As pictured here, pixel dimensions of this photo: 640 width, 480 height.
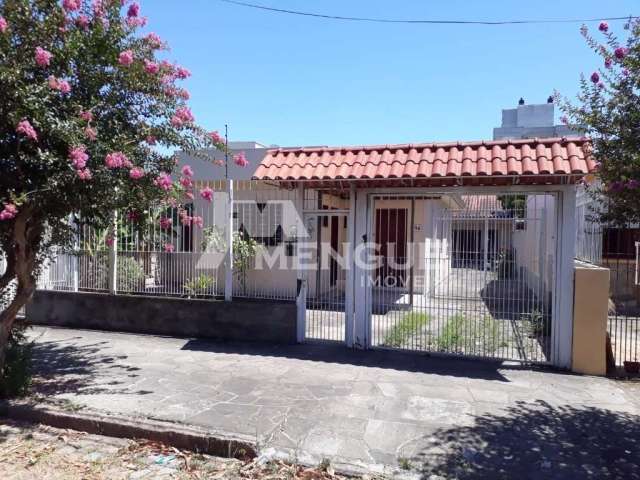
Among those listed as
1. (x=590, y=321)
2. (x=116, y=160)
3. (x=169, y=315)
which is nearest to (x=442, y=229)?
(x=590, y=321)

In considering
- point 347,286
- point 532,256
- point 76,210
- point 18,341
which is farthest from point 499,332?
point 18,341

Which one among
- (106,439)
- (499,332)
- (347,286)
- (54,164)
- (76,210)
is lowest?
(106,439)

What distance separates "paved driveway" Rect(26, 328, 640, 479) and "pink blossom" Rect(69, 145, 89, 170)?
8.67ft

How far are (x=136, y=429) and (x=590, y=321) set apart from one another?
594 centimetres

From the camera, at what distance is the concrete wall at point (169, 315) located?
824cm

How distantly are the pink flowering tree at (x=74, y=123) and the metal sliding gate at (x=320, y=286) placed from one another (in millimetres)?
2677

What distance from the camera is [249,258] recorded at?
9.34m

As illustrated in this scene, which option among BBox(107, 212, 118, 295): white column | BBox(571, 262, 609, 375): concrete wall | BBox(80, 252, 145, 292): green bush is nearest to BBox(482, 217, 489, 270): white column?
BBox(571, 262, 609, 375): concrete wall

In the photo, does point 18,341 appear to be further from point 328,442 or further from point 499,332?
point 499,332

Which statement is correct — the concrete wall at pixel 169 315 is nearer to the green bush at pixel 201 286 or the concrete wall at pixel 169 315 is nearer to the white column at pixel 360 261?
the green bush at pixel 201 286

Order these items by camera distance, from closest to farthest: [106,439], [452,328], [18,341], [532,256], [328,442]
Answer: [328,442] → [106,439] → [18,341] → [452,328] → [532,256]

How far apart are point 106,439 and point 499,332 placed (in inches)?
241

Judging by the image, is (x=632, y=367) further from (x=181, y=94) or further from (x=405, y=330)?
(x=181, y=94)

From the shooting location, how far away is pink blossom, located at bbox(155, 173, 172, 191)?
573cm
